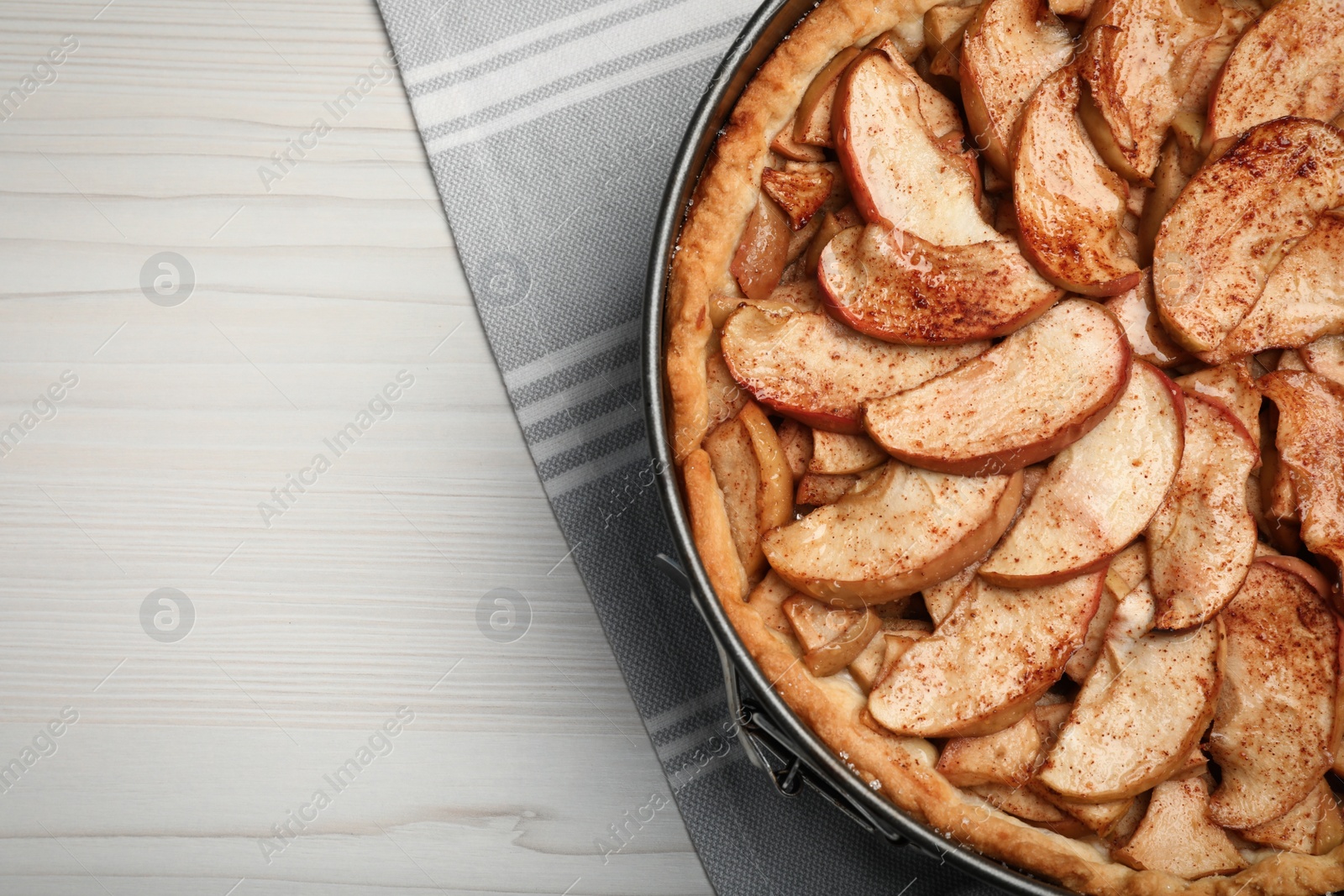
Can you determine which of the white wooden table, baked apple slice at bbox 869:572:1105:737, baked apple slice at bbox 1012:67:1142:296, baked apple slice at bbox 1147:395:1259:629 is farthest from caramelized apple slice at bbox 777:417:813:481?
the white wooden table

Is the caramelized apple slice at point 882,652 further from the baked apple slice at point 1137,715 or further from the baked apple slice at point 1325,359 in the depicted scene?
the baked apple slice at point 1325,359

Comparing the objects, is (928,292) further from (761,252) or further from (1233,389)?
(1233,389)

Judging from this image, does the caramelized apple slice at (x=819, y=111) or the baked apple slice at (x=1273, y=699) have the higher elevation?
the caramelized apple slice at (x=819, y=111)

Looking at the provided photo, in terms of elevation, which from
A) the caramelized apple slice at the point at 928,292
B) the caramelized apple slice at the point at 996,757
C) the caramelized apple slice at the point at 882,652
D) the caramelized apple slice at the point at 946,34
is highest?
the caramelized apple slice at the point at 946,34

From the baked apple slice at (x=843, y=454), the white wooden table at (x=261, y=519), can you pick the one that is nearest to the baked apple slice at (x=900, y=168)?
the baked apple slice at (x=843, y=454)

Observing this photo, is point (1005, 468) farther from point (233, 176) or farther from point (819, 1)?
point (233, 176)

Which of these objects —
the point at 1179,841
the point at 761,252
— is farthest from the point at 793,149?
the point at 1179,841
